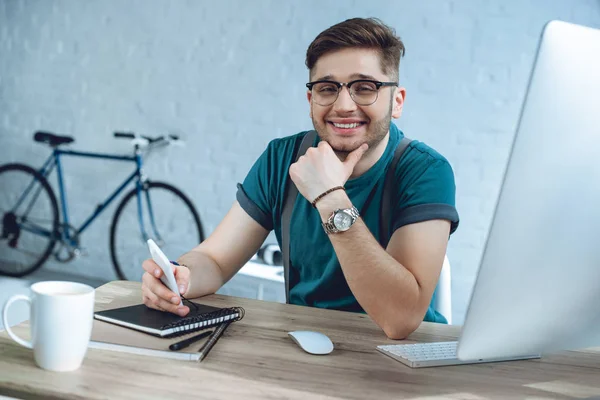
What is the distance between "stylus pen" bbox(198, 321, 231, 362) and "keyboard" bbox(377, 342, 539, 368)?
0.82 ft

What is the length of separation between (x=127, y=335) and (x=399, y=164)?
75 centimetres

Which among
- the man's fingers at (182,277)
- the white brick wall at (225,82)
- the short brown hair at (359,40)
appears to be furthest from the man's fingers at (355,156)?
the white brick wall at (225,82)

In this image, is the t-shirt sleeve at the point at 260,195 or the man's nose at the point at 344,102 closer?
the man's nose at the point at 344,102

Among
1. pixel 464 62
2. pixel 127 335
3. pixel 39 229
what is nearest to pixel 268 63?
pixel 464 62

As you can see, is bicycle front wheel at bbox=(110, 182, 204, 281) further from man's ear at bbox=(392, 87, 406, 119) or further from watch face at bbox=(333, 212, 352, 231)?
watch face at bbox=(333, 212, 352, 231)

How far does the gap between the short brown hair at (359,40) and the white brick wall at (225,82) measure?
1780 millimetres

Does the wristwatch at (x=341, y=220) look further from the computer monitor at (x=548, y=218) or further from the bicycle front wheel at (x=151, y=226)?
the bicycle front wheel at (x=151, y=226)

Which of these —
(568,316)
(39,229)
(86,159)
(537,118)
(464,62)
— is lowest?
(39,229)

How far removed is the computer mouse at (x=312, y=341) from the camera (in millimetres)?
881

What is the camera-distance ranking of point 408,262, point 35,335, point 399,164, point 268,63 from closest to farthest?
point 35,335, point 408,262, point 399,164, point 268,63

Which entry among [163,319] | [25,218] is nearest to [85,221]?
[25,218]

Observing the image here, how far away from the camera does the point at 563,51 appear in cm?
61

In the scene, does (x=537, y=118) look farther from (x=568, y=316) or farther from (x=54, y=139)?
(x=54, y=139)

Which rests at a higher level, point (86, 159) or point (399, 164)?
point (399, 164)
